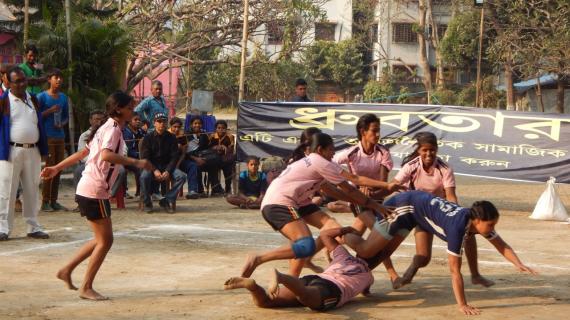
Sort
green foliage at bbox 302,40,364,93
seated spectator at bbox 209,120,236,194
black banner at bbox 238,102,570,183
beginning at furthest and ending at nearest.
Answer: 1. green foliage at bbox 302,40,364,93
2. seated spectator at bbox 209,120,236,194
3. black banner at bbox 238,102,570,183

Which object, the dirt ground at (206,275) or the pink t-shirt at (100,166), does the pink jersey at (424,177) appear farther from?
the pink t-shirt at (100,166)

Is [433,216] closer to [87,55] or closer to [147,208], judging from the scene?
[147,208]

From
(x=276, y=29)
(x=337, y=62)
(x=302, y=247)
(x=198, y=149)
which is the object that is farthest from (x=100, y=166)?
(x=337, y=62)

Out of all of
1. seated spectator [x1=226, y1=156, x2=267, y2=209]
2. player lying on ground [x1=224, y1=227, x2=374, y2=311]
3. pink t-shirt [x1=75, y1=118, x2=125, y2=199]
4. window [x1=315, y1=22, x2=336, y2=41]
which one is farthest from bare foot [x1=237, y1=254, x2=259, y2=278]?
window [x1=315, y1=22, x2=336, y2=41]

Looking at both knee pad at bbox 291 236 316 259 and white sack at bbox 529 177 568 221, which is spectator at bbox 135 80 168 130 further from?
knee pad at bbox 291 236 316 259

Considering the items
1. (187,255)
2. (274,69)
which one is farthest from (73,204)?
(274,69)

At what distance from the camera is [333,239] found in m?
8.34

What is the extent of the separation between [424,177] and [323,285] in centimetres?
195

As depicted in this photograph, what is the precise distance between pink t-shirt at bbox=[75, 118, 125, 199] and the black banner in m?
8.65

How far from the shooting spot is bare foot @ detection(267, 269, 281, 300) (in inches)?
298

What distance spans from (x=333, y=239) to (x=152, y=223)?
232 inches

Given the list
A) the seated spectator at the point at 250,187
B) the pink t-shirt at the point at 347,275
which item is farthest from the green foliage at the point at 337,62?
the pink t-shirt at the point at 347,275

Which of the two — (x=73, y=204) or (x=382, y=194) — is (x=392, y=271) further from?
(x=73, y=204)

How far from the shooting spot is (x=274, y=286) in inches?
302
